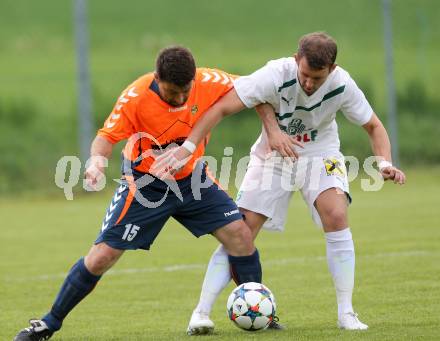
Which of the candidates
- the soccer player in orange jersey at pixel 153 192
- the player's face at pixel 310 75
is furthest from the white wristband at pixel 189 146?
the player's face at pixel 310 75

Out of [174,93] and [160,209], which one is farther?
[160,209]

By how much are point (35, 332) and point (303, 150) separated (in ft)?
7.19

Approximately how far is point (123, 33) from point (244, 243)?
29856mm

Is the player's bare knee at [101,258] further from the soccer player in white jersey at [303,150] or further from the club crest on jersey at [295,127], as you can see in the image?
the club crest on jersey at [295,127]

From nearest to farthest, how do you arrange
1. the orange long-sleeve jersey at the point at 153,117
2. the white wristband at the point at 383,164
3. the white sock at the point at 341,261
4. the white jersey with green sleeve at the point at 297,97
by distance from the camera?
1. the orange long-sleeve jersey at the point at 153,117
2. the white wristband at the point at 383,164
3. the white jersey with green sleeve at the point at 297,97
4. the white sock at the point at 341,261

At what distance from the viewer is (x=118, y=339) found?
6.97 m

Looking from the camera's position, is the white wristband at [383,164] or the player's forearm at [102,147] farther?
the white wristband at [383,164]

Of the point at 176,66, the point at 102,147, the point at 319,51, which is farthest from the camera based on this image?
the point at 102,147

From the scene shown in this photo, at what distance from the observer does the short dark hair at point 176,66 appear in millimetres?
6414

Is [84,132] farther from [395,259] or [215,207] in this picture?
[215,207]

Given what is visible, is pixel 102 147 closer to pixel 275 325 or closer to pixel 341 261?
pixel 275 325

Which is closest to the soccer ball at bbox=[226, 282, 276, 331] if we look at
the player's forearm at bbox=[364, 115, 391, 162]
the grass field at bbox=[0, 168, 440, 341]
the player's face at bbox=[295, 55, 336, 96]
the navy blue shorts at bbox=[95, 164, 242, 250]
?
the grass field at bbox=[0, 168, 440, 341]

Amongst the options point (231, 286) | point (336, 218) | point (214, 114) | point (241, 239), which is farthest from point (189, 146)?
point (231, 286)

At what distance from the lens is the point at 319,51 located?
6.59 metres
